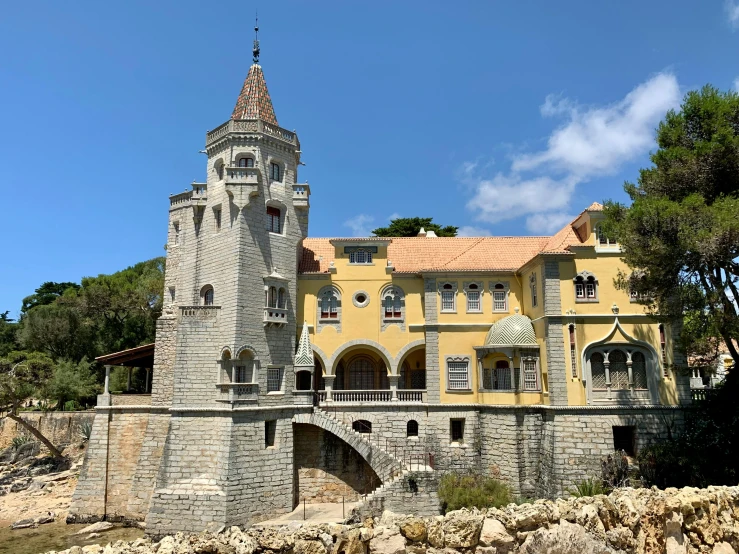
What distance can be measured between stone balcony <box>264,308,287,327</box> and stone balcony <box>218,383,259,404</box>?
2.94 m

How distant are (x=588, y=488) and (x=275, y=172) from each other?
20.1 metres

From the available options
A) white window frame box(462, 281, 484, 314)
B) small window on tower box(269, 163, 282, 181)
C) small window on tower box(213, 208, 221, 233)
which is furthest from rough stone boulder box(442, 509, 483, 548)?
small window on tower box(269, 163, 282, 181)

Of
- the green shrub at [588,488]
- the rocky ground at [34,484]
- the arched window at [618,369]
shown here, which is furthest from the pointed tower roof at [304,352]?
the arched window at [618,369]

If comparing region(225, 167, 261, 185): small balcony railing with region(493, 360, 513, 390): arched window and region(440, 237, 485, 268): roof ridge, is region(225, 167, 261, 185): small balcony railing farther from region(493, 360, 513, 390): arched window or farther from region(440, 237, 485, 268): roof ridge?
region(493, 360, 513, 390): arched window

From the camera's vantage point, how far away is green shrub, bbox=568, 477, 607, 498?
71.8ft

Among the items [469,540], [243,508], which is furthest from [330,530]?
[243,508]

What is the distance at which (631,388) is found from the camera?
2448cm

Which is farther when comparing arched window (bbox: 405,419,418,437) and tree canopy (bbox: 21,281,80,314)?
tree canopy (bbox: 21,281,80,314)

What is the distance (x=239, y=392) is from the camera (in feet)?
78.9

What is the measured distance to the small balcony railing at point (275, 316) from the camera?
25375 millimetres

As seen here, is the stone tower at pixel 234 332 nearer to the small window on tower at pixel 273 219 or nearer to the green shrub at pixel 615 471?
the small window on tower at pixel 273 219

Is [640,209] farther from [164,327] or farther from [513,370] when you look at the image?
[164,327]

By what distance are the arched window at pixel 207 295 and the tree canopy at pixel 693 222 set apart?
18.3 m

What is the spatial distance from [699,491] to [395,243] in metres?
20.6
